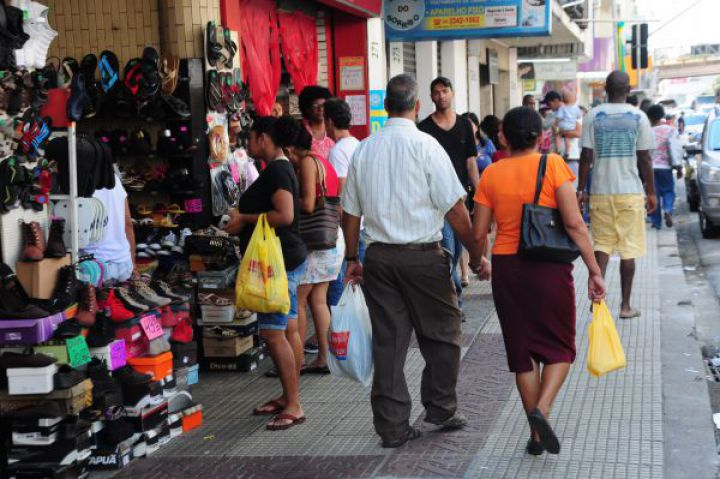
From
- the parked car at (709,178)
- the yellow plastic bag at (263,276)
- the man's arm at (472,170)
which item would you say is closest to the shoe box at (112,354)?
the yellow plastic bag at (263,276)

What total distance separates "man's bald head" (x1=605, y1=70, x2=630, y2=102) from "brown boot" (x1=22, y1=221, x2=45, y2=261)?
16.0ft

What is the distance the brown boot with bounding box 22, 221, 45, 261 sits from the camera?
5.43 m

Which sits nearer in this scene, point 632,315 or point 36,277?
point 36,277

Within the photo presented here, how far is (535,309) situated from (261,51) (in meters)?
5.44

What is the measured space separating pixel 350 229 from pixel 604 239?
378 centimetres

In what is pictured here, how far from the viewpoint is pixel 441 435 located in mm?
5770

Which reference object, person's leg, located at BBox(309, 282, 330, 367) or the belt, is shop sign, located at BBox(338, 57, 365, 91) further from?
the belt

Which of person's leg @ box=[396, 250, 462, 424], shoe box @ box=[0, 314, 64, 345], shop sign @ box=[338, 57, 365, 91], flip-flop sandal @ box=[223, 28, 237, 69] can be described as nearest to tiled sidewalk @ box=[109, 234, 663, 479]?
person's leg @ box=[396, 250, 462, 424]

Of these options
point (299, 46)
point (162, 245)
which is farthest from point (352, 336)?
point (299, 46)

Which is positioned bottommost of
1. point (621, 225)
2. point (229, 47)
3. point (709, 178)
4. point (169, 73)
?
point (621, 225)

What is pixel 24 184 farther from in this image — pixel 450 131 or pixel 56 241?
pixel 450 131

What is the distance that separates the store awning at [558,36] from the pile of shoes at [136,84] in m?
12.8

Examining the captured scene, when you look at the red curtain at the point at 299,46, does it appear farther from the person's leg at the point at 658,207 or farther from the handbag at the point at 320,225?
the person's leg at the point at 658,207

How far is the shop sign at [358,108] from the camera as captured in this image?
12.2 meters
